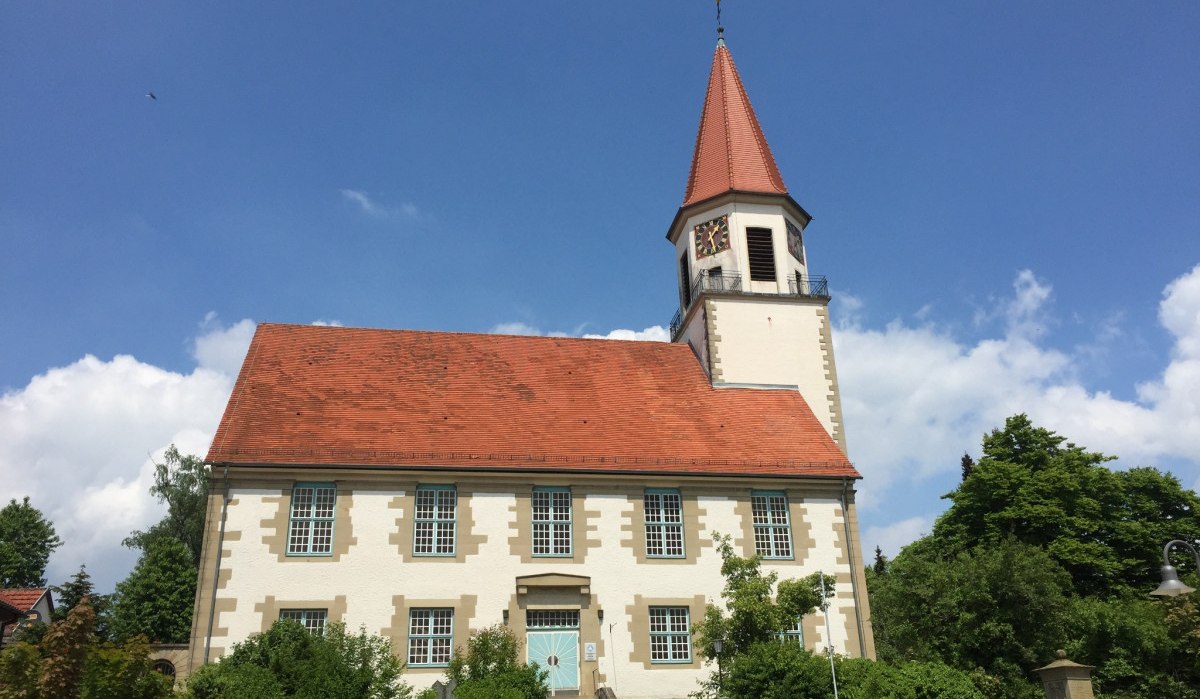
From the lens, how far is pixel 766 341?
96.4 ft

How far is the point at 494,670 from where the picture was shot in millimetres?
19438

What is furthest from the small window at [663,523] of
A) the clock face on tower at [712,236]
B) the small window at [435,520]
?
the clock face on tower at [712,236]

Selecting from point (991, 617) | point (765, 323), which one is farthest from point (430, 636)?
point (765, 323)

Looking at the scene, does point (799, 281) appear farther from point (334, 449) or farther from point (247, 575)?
point (247, 575)

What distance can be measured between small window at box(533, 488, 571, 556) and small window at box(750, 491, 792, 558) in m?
5.16

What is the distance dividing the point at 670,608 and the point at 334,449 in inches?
377

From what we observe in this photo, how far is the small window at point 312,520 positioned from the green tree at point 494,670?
4310mm

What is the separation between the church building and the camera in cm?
2181

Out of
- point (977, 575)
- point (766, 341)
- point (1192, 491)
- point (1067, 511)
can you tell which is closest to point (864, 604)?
point (977, 575)

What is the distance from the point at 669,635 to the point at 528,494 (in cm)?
511

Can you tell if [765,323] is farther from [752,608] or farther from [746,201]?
[752,608]

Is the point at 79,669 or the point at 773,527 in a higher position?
the point at 773,527

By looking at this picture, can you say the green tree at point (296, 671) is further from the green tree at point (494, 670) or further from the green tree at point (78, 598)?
the green tree at point (78, 598)

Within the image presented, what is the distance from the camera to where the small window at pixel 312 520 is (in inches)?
866
